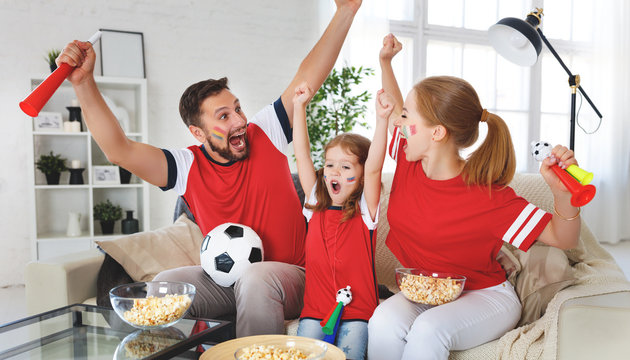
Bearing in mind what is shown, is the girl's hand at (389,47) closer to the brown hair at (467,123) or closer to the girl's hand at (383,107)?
the brown hair at (467,123)

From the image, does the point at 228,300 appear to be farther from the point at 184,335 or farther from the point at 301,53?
the point at 301,53

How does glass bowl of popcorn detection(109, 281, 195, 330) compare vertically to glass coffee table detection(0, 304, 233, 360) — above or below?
above

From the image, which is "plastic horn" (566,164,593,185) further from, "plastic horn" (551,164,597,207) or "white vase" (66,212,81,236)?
"white vase" (66,212,81,236)

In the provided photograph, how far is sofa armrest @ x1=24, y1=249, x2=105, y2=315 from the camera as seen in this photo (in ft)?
5.80

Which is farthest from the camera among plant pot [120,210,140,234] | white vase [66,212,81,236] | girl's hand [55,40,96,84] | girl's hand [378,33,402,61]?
plant pot [120,210,140,234]

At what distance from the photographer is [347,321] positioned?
4.91 feet

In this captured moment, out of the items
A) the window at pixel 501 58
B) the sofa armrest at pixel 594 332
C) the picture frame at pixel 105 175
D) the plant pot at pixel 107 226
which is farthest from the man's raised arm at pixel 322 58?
the window at pixel 501 58

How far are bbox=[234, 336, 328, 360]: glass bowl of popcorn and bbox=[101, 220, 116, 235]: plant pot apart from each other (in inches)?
109

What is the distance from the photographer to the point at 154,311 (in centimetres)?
120

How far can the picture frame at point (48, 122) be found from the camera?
3426 millimetres

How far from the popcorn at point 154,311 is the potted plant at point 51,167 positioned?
8.79ft

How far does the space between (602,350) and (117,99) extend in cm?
348

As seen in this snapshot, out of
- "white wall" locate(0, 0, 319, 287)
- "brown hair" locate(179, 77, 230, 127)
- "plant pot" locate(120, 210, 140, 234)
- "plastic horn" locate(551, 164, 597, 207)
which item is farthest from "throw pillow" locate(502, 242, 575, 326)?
"white wall" locate(0, 0, 319, 287)

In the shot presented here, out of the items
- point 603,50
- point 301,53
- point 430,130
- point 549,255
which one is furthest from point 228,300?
point 603,50
